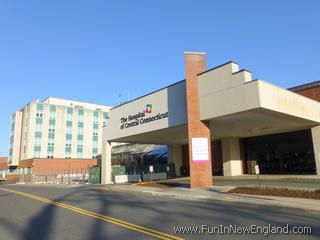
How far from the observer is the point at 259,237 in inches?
256

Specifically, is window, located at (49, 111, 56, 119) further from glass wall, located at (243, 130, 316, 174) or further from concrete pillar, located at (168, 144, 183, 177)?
glass wall, located at (243, 130, 316, 174)

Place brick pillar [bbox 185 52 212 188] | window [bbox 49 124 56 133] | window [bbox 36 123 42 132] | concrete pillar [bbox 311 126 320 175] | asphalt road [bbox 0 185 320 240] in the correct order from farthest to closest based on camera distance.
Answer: window [bbox 49 124 56 133]
window [bbox 36 123 42 132]
concrete pillar [bbox 311 126 320 175]
brick pillar [bbox 185 52 212 188]
asphalt road [bbox 0 185 320 240]

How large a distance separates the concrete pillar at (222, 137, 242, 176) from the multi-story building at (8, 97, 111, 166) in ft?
166

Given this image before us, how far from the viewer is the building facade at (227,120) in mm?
17891

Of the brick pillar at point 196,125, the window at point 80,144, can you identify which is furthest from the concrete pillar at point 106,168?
the window at point 80,144

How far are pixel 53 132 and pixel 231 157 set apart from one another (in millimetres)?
52408

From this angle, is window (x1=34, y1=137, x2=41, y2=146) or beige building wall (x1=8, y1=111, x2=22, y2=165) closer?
window (x1=34, y1=137, x2=41, y2=146)

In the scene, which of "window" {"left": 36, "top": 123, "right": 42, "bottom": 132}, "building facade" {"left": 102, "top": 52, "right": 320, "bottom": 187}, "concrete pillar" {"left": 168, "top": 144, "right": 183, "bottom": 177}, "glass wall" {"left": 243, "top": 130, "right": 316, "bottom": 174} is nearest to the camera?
"building facade" {"left": 102, "top": 52, "right": 320, "bottom": 187}

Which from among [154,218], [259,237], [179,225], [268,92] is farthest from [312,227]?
[268,92]

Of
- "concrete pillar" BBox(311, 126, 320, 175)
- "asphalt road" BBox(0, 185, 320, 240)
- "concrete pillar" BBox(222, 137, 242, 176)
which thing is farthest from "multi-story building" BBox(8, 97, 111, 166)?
"asphalt road" BBox(0, 185, 320, 240)

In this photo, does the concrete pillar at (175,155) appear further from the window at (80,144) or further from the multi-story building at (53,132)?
the window at (80,144)

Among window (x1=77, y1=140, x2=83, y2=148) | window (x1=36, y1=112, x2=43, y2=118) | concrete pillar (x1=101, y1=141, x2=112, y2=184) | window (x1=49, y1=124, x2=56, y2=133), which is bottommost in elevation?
concrete pillar (x1=101, y1=141, x2=112, y2=184)

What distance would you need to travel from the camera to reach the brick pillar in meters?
19.3

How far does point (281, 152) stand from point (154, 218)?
2484 cm
